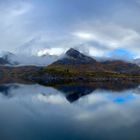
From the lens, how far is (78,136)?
44.6m

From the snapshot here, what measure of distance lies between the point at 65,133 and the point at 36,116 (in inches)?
783

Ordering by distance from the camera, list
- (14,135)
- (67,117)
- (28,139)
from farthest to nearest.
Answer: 1. (67,117)
2. (14,135)
3. (28,139)

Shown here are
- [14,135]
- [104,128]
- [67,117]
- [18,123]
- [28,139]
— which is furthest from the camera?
[67,117]

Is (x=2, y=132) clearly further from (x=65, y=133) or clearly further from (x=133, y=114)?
(x=133, y=114)

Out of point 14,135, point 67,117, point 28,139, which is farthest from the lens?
point 67,117

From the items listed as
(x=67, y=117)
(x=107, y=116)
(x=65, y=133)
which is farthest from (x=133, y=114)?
(x=65, y=133)

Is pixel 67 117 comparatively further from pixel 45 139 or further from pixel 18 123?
pixel 45 139

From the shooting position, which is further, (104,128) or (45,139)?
(104,128)

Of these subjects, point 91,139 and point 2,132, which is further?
point 2,132

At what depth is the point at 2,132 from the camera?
153ft

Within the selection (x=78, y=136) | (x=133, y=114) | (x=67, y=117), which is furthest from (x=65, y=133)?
(x=133, y=114)

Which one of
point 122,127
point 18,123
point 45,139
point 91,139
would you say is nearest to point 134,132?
point 122,127

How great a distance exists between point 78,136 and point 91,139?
2.69 m

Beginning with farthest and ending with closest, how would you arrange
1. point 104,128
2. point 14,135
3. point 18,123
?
point 18,123
point 104,128
point 14,135
